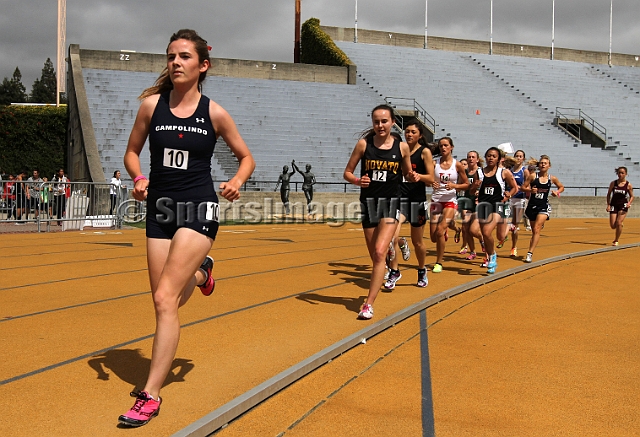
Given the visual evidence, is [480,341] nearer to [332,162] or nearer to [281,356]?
[281,356]

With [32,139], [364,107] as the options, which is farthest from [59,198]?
[32,139]

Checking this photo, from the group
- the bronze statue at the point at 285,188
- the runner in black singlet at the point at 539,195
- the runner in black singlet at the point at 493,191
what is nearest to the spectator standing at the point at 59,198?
the bronze statue at the point at 285,188

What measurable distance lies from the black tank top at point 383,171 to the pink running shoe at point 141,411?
3.83m

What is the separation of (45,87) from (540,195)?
503ft

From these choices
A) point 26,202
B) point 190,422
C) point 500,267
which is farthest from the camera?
point 26,202

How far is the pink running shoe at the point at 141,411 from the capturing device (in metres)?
3.59

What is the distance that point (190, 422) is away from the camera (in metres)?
3.71

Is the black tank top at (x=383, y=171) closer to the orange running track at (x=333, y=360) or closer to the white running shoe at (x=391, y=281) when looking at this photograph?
the orange running track at (x=333, y=360)

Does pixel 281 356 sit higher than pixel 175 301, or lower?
lower

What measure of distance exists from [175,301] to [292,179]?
970 inches

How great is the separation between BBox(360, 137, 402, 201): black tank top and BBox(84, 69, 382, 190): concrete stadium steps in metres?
20.5

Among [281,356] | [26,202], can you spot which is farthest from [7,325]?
[26,202]

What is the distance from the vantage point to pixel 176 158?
4.03 metres

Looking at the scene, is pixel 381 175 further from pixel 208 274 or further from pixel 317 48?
pixel 317 48
